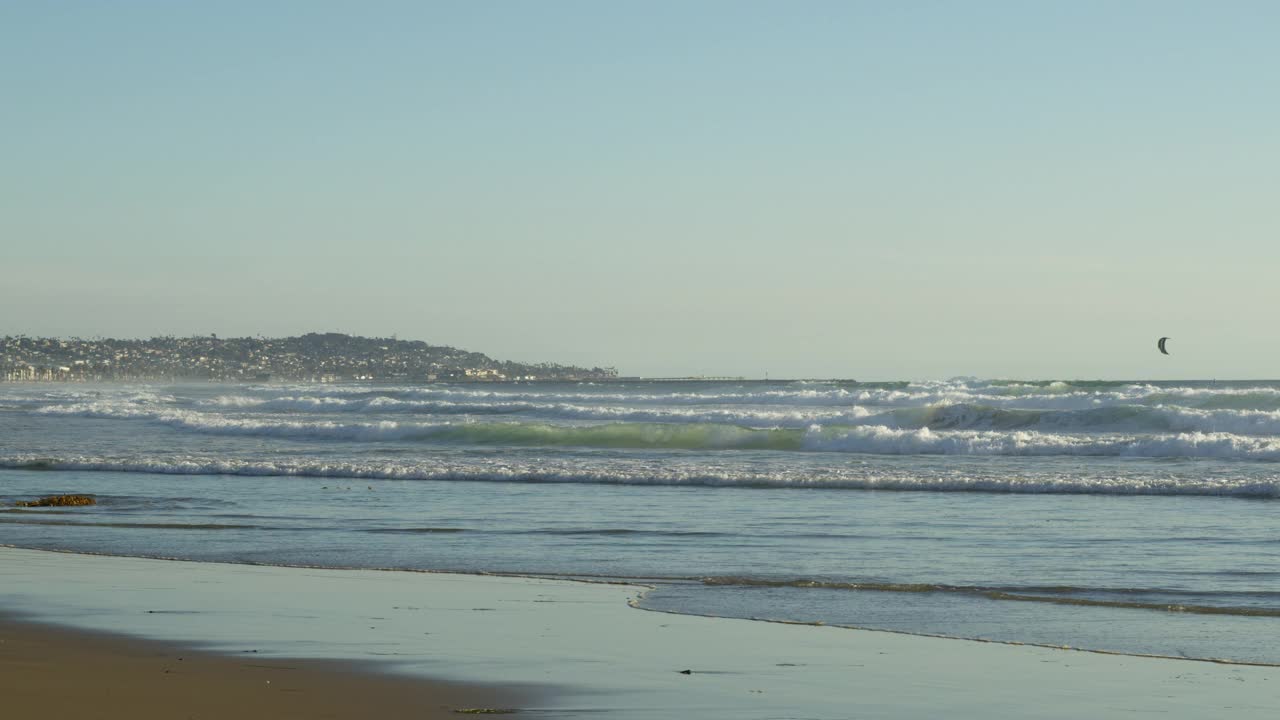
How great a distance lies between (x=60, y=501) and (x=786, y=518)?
376 inches

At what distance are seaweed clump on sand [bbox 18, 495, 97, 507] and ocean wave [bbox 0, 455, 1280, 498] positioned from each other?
18.3ft

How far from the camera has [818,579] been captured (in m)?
11.6

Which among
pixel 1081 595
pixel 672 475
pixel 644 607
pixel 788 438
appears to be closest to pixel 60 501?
pixel 672 475

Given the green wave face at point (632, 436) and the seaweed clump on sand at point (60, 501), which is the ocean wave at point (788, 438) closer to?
the green wave face at point (632, 436)

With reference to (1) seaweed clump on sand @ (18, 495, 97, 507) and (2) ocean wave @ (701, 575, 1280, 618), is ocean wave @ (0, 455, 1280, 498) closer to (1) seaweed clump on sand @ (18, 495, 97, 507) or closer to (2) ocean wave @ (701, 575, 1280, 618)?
(1) seaweed clump on sand @ (18, 495, 97, 507)

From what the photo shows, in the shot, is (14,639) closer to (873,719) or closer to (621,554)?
(873,719)

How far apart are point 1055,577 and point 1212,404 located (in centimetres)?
3878

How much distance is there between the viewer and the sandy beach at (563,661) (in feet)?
22.8

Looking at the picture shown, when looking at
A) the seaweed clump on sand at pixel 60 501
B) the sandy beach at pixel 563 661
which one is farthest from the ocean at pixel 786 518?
the sandy beach at pixel 563 661

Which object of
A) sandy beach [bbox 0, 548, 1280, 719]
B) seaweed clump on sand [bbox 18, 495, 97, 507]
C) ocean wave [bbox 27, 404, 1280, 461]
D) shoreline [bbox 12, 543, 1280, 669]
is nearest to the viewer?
sandy beach [bbox 0, 548, 1280, 719]

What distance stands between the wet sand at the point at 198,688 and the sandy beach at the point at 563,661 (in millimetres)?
24

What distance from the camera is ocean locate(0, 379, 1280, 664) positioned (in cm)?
1048

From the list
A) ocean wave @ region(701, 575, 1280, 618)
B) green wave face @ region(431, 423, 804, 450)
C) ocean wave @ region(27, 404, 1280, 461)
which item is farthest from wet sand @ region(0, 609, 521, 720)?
green wave face @ region(431, 423, 804, 450)

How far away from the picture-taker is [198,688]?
23.3 feet
